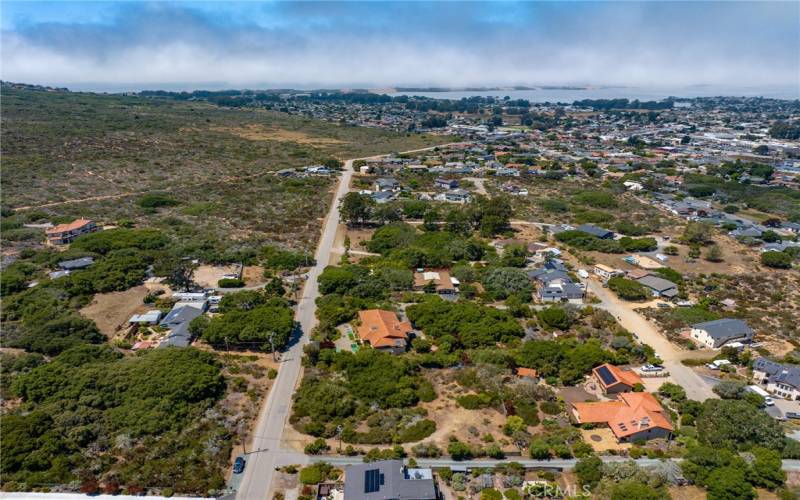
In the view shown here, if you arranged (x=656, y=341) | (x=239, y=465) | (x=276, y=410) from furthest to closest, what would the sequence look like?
(x=656, y=341)
(x=276, y=410)
(x=239, y=465)

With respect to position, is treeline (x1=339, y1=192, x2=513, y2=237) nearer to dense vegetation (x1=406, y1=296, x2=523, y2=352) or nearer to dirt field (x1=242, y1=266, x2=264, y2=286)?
dirt field (x1=242, y1=266, x2=264, y2=286)

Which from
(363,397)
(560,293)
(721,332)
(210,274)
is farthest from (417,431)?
(210,274)

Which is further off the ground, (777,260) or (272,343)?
(777,260)

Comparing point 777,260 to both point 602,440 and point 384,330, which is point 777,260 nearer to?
point 602,440

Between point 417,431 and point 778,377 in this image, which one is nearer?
point 417,431

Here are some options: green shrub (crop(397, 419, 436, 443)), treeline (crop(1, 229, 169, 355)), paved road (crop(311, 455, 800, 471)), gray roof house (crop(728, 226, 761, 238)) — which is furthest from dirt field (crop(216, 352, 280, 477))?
gray roof house (crop(728, 226, 761, 238))

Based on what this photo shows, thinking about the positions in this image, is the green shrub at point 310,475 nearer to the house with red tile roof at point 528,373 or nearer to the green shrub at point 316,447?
the green shrub at point 316,447

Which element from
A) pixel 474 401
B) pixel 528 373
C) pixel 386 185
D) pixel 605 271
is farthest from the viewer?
pixel 386 185

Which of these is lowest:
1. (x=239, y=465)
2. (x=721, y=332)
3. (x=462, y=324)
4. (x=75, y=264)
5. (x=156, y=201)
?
(x=239, y=465)
